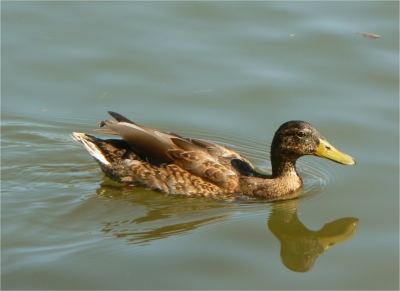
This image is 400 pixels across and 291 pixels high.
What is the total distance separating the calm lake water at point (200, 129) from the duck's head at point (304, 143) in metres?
0.48

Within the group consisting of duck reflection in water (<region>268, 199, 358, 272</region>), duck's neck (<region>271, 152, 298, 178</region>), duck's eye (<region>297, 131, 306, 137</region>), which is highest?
duck's eye (<region>297, 131, 306, 137</region>)

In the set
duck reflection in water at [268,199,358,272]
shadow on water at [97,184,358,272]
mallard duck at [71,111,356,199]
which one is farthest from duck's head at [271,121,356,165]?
duck reflection in water at [268,199,358,272]

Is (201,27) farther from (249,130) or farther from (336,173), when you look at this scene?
(336,173)

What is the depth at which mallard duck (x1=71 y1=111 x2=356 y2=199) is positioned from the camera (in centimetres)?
954

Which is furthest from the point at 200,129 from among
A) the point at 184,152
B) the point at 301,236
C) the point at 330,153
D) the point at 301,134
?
the point at 301,236

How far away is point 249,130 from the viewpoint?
35.7ft

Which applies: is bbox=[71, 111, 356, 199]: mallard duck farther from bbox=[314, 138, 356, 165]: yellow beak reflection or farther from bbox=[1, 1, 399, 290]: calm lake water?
bbox=[1, 1, 399, 290]: calm lake water

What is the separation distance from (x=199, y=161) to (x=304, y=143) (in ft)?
4.28

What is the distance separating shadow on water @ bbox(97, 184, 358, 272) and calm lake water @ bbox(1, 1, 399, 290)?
0.08 ft

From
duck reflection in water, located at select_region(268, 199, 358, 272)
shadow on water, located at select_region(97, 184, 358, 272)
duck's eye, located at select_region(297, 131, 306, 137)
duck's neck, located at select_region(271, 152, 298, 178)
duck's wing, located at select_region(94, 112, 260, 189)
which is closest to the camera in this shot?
duck reflection in water, located at select_region(268, 199, 358, 272)

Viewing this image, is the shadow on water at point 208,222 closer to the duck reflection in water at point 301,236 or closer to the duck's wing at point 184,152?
the duck reflection in water at point 301,236

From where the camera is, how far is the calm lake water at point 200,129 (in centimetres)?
773

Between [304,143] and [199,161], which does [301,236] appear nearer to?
[304,143]

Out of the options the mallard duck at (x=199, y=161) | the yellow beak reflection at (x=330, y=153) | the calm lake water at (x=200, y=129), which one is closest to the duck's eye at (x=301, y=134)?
the mallard duck at (x=199, y=161)
